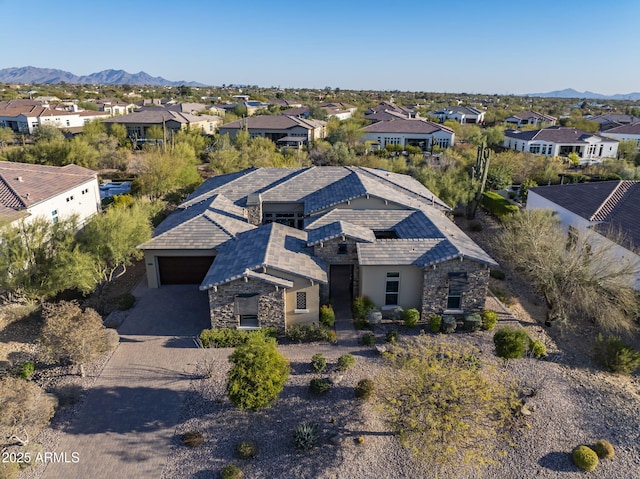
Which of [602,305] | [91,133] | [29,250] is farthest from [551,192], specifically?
[91,133]

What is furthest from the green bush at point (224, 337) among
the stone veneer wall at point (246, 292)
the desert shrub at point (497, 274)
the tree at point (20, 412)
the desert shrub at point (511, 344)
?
the desert shrub at point (497, 274)

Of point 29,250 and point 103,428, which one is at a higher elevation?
point 29,250

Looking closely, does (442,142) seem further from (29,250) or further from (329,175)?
(29,250)

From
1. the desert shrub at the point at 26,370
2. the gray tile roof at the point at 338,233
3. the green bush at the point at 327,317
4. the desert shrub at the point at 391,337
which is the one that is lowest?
the desert shrub at the point at 26,370

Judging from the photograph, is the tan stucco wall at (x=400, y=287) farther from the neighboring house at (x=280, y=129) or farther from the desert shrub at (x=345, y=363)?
the neighboring house at (x=280, y=129)

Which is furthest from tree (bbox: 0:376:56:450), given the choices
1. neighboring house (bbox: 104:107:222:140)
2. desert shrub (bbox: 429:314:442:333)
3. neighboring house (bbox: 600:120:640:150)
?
neighboring house (bbox: 600:120:640:150)

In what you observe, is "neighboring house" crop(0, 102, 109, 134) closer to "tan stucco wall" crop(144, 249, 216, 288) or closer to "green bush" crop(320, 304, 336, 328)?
"tan stucco wall" crop(144, 249, 216, 288)

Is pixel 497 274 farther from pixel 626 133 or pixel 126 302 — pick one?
pixel 626 133
